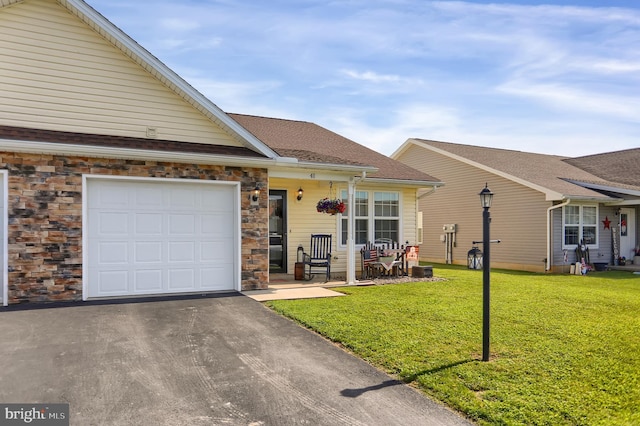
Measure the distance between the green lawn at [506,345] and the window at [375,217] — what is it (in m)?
2.82

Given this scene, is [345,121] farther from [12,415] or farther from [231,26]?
[12,415]

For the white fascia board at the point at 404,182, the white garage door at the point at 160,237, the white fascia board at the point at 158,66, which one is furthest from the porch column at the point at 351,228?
the white garage door at the point at 160,237

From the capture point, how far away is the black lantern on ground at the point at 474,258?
15.2 m

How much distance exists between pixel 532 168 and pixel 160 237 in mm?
15315

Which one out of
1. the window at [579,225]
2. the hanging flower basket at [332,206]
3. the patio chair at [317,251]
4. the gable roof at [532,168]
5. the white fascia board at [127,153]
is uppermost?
the gable roof at [532,168]

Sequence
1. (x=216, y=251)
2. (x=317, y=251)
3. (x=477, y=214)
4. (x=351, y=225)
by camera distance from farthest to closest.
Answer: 1. (x=477, y=214)
2. (x=317, y=251)
3. (x=351, y=225)
4. (x=216, y=251)

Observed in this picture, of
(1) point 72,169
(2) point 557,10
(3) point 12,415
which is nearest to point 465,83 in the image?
(2) point 557,10

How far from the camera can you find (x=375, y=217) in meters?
12.3

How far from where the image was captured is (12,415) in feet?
11.3

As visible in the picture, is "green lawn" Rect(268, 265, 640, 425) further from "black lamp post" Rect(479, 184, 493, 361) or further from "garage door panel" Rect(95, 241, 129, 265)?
"garage door panel" Rect(95, 241, 129, 265)

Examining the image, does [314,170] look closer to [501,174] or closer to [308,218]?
[308,218]

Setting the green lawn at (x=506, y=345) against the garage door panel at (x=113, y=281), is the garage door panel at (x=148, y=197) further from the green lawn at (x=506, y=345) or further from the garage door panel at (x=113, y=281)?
the green lawn at (x=506, y=345)

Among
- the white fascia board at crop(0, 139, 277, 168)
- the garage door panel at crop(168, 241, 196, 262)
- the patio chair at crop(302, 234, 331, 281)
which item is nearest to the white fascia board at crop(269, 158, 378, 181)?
the white fascia board at crop(0, 139, 277, 168)

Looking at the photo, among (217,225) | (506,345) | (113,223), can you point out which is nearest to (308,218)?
(217,225)
